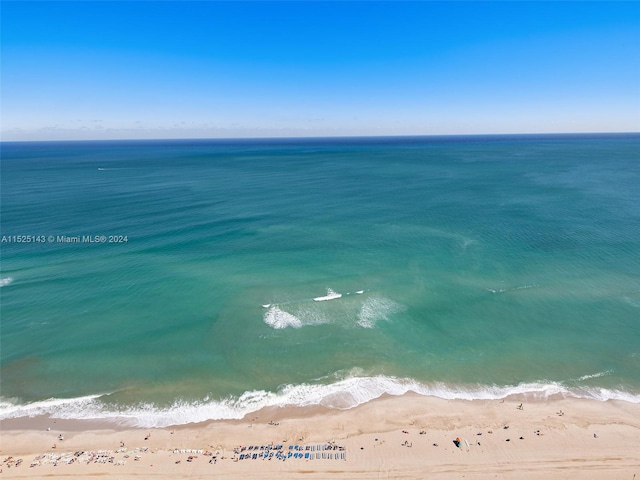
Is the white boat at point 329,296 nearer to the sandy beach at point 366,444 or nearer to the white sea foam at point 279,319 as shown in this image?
the white sea foam at point 279,319

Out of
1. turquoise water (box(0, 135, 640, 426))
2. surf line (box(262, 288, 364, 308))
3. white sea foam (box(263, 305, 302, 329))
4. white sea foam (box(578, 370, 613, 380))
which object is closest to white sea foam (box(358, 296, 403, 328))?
turquoise water (box(0, 135, 640, 426))

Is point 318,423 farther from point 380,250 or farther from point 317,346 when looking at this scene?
point 380,250

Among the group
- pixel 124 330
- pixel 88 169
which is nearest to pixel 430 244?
pixel 124 330

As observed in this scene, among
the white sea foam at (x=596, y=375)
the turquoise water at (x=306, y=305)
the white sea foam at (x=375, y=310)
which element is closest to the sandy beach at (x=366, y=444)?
the turquoise water at (x=306, y=305)

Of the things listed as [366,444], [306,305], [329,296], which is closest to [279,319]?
→ [306,305]

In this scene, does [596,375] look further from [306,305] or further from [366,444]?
[306,305]

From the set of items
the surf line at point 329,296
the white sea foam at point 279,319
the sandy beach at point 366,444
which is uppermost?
the surf line at point 329,296

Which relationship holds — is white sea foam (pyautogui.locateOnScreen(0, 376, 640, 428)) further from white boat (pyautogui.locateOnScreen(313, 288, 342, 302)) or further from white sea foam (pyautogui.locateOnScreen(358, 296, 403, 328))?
white boat (pyautogui.locateOnScreen(313, 288, 342, 302))
